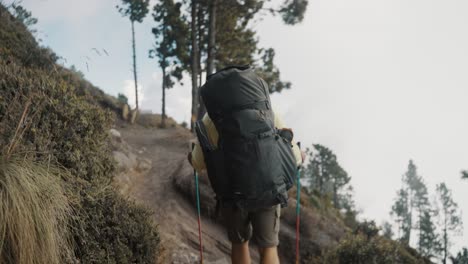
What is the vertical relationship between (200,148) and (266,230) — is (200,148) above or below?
above

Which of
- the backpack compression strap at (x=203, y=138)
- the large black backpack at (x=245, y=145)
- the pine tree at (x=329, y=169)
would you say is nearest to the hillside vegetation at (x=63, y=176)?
the backpack compression strap at (x=203, y=138)

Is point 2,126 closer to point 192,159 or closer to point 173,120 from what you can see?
point 192,159

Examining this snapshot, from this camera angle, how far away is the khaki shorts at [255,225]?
9.71ft

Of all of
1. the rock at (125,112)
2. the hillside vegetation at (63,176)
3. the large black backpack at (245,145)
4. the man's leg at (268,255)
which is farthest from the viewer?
the rock at (125,112)

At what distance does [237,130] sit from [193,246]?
4270 mm

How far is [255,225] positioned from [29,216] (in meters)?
1.68

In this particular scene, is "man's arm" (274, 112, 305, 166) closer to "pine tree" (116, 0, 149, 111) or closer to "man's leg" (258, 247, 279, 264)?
"man's leg" (258, 247, 279, 264)

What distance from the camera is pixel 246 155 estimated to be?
2686 millimetres

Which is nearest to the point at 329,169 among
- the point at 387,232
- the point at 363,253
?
the point at 387,232

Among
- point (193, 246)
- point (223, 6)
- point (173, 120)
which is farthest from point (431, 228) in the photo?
point (193, 246)

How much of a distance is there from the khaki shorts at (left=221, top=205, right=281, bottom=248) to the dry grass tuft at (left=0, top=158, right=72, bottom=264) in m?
1.30

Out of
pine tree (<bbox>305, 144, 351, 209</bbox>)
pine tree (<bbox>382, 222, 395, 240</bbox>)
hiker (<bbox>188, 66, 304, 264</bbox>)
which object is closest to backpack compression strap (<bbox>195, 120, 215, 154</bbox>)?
hiker (<bbox>188, 66, 304, 264</bbox>)

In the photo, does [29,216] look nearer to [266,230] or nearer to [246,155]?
[246,155]

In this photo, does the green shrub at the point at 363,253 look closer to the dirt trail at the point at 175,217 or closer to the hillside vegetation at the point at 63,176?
the dirt trail at the point at 175,217
